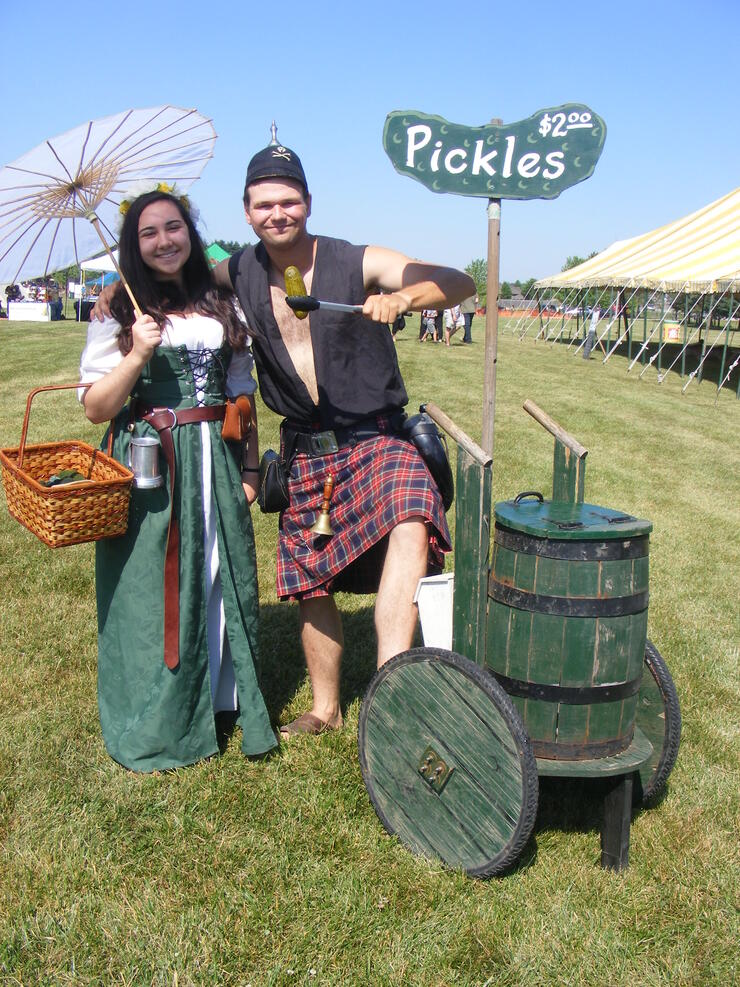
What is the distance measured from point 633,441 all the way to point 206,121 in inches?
324

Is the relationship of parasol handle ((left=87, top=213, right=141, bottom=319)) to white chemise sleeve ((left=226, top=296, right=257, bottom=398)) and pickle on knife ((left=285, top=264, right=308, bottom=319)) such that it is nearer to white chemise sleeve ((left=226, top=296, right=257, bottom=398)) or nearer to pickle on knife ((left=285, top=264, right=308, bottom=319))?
white chemise sleeve ((left=226, top=296, right=257, bottom=398))

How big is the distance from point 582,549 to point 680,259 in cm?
1826

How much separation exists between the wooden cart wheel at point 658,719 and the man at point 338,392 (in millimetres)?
790

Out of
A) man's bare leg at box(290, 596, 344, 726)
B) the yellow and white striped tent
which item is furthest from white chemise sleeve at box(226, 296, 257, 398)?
the yellow and white striped tent

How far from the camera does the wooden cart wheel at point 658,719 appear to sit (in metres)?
2.80

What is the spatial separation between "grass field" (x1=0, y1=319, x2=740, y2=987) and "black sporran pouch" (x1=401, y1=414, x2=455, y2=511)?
3.54 feet

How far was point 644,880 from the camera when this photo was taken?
103 inches

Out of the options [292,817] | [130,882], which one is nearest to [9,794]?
[130,882]

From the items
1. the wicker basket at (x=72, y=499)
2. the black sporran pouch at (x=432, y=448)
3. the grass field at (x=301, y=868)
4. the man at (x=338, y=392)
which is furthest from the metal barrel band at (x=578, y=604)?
the wicker basket at (x=72, y=499)

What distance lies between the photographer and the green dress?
3.01 meters

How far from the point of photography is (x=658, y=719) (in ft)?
9.26

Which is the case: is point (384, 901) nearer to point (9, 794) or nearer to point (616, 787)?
point (616, 787)

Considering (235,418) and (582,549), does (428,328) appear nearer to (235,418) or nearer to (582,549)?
(235,418)

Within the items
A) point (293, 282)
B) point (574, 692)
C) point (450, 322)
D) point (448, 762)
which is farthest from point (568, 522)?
point (450, 322)
